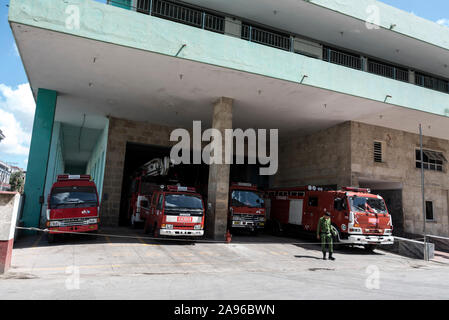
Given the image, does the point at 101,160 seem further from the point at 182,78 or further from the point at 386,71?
the point at 386,71

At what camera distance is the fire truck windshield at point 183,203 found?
12.0 metres

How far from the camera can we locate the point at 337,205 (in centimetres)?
1306

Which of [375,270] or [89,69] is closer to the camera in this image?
[375,270]

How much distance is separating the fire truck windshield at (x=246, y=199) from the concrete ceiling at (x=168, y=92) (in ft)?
15.2

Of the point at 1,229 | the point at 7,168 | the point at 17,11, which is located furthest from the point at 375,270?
the point at 7,168

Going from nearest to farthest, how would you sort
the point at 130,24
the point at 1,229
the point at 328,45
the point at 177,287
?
the point at 177,287
the point at 1,229
the point at 130,24
the point at 328,45

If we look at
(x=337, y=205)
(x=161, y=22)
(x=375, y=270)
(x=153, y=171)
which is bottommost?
(x=375, y=270)

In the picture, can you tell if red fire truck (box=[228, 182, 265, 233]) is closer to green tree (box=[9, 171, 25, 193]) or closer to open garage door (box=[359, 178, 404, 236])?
open garage door (box=[359, 178, 404, 236])

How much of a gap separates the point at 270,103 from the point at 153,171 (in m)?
Result: 6.92

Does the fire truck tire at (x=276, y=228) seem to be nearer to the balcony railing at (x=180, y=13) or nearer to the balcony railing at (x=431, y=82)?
the balcony railing at (x=180, y=13)

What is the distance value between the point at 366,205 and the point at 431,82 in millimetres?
13263

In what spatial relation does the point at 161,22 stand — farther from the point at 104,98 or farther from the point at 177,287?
the point at 177,287

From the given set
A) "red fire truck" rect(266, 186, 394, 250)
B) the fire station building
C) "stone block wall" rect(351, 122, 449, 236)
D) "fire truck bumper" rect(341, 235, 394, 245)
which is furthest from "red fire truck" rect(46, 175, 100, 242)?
"stone block wall" rect(351, 122, 449, 236)

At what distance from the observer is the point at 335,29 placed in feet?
53.1
